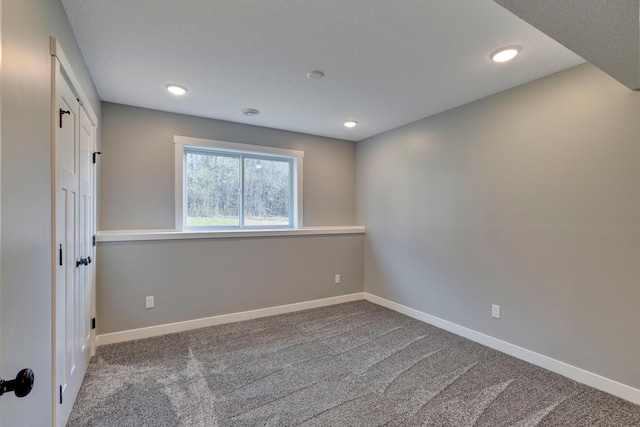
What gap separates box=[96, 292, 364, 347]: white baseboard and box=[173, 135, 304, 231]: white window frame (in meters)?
1.04

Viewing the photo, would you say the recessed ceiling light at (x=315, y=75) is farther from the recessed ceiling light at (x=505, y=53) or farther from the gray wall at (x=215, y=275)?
the gray wall at (x=215, y=275)

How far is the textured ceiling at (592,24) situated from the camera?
49.5 inches

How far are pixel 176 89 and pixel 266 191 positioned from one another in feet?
5.65

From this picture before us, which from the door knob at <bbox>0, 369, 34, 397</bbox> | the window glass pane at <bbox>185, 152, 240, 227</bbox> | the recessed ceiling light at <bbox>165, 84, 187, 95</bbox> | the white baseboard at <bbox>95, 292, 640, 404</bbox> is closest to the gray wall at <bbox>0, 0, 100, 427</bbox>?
the door knob at <bbox>0, 369, 34, 397</bbox>

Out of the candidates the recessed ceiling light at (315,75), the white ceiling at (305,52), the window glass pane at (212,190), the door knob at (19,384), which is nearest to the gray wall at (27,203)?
the door knob at (19,384)

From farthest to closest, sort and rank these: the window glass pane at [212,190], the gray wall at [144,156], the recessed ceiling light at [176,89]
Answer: the window glass pane at [212,190], the gray wall at [144,156], the recessed ceiling light at [176,89]

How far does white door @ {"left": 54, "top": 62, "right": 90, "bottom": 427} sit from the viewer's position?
5.30 ft

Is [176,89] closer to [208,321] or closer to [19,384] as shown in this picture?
[208,321]

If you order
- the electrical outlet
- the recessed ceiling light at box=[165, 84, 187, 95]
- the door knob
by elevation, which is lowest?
the electrical outlet

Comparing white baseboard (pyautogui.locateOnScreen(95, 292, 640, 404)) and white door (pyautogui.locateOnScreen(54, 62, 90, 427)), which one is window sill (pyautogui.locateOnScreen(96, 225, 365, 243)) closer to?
white door (pyautogui.locateOnScreen(54, 62, 90, 427))

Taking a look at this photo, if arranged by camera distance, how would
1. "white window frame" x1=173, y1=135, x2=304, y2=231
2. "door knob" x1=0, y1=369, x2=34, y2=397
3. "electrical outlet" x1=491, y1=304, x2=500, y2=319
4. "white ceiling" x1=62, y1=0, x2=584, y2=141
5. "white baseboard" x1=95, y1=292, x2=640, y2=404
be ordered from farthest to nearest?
"white window frame" x1=173, y1=135, x2=304, y2=231 → "electrical outlet" x1=491, y1=304, x2=500, y2=319 → "white baseboard" x1=95, y1=292, x2=640, y2=404 → "white ceiling" x1=62, y1=0, x2=584, y2=141 → "door knob" x1=0, y1=369, x2=34, y2=397

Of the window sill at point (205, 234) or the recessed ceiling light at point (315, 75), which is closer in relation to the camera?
the recessed ceiling light at point (315, 75)

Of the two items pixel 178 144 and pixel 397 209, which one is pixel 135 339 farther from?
pixel 397 209

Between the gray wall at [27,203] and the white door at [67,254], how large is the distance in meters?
0.15
